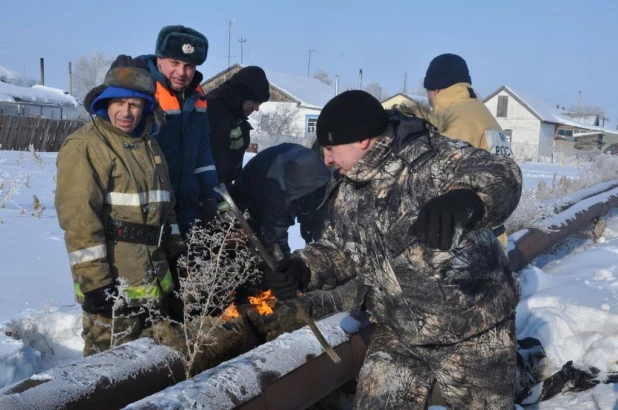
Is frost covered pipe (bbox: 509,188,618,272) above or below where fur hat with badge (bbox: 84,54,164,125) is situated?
below

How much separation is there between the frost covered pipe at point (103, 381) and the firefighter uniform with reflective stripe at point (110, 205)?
41 cm

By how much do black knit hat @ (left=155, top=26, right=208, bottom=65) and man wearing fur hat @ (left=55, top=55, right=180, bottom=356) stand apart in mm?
424

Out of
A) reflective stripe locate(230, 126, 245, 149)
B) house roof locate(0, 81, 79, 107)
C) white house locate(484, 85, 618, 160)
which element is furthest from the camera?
white house locate(484, 85, 618, 160)

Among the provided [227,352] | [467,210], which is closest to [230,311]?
[227,352]

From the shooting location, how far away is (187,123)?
14.5 ft

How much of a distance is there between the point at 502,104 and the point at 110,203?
5802cm

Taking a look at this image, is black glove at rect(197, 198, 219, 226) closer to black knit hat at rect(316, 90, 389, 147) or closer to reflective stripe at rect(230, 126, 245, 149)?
reflective stripe at rect(230, 126, 245, 149)

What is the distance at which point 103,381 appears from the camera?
9.12ft

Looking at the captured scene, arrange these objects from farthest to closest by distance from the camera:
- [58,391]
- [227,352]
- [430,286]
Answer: [227,352]
[430,286]
[58,391]

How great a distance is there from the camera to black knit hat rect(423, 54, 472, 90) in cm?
465

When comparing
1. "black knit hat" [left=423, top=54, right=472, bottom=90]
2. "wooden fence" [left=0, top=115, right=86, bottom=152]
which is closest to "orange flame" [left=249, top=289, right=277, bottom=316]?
"black knit hat" [left=423, top=54, right=472, bottom=90]

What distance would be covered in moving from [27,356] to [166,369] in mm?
1517

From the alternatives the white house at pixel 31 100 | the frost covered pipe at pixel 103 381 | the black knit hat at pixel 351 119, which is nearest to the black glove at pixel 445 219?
the black knit hat at pixel 351 119

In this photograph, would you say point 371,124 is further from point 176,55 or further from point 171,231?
point 176,55
